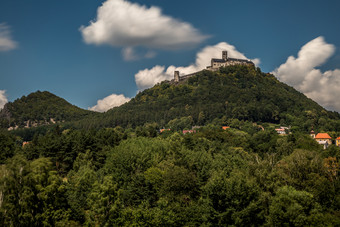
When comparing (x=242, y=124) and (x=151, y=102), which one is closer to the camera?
(x=242, y=124)

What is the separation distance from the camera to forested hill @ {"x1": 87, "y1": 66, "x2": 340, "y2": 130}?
136 metres

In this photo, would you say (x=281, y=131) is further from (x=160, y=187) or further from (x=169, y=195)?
(x=169, y=195)

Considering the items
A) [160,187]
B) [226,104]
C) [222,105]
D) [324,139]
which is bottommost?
[160,187]

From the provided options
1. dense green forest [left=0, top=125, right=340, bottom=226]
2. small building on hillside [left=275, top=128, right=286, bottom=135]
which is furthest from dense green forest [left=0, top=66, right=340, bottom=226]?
small building on hillside [left=275, top=128, right=286, bottom=135]

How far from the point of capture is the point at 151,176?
36.9 m

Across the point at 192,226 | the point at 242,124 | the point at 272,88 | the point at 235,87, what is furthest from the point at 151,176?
the point at 272,88

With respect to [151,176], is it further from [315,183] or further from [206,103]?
[206,103]

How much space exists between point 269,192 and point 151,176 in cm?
1382

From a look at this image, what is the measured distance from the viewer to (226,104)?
149 m

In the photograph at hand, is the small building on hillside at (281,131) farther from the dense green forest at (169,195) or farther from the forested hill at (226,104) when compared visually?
the dense green forest at (169,195)

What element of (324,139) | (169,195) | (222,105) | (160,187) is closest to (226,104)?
(222,105)

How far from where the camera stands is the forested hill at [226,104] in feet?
447

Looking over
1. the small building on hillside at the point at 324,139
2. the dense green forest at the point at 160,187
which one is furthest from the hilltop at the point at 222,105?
the dense green forest at the point at 160,187

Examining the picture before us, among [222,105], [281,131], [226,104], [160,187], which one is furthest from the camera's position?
[226,104]
